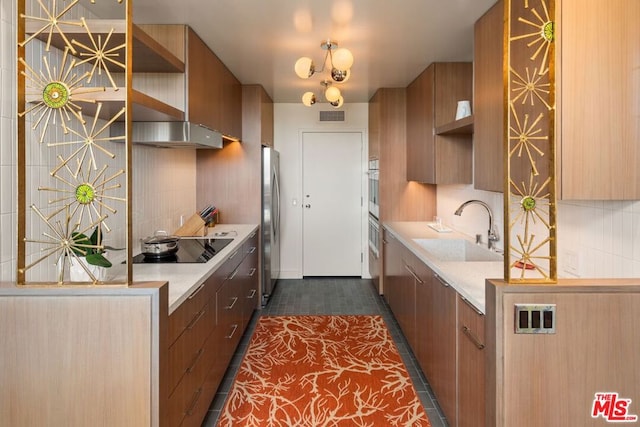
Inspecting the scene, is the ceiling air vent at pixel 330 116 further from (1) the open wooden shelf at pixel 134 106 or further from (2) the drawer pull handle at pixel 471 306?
(2) the drawer pull handle at pixel 471 306

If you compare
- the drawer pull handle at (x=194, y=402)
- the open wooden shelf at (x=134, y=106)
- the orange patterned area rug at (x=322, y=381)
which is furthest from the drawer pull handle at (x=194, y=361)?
the open wooden shelf at (x=134, y=106)

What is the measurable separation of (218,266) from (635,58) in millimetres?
2368

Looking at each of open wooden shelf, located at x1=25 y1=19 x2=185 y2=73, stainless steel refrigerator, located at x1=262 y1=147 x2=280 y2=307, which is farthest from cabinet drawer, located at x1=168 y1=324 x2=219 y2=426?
stainless steel refrigerator, located at x1=262 y1=147 x2=280 y2=307

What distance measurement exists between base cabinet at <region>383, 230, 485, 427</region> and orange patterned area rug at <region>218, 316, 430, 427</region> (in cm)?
24

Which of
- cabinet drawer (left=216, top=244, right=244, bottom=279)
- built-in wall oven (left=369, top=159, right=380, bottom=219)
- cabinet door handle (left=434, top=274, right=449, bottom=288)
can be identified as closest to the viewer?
cabinet door handle (left=434, top=274, right=449, bottom=288)

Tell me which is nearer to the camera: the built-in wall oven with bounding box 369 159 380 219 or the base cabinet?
the base cabinet

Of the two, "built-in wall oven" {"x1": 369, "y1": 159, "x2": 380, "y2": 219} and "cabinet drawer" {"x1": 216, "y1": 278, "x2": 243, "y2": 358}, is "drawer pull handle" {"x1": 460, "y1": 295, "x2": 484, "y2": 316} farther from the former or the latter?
"built-in wall oven" {"x1": 369, "y1": 159, "x2": 380, "y2": 219}

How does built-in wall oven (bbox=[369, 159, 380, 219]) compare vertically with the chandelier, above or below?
below

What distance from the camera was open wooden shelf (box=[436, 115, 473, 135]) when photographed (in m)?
3.14

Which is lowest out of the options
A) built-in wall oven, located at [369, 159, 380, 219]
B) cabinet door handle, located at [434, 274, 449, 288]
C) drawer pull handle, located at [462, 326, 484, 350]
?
drawer pull handle, located at [462, 326, 484, 350]

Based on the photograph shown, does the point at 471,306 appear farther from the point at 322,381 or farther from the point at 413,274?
the point at 322,381

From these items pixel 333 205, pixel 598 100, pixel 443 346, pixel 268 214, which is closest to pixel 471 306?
pixel 443 346

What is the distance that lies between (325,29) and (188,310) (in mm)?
2114

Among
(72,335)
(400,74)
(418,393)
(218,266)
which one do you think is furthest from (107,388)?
(400,74)
